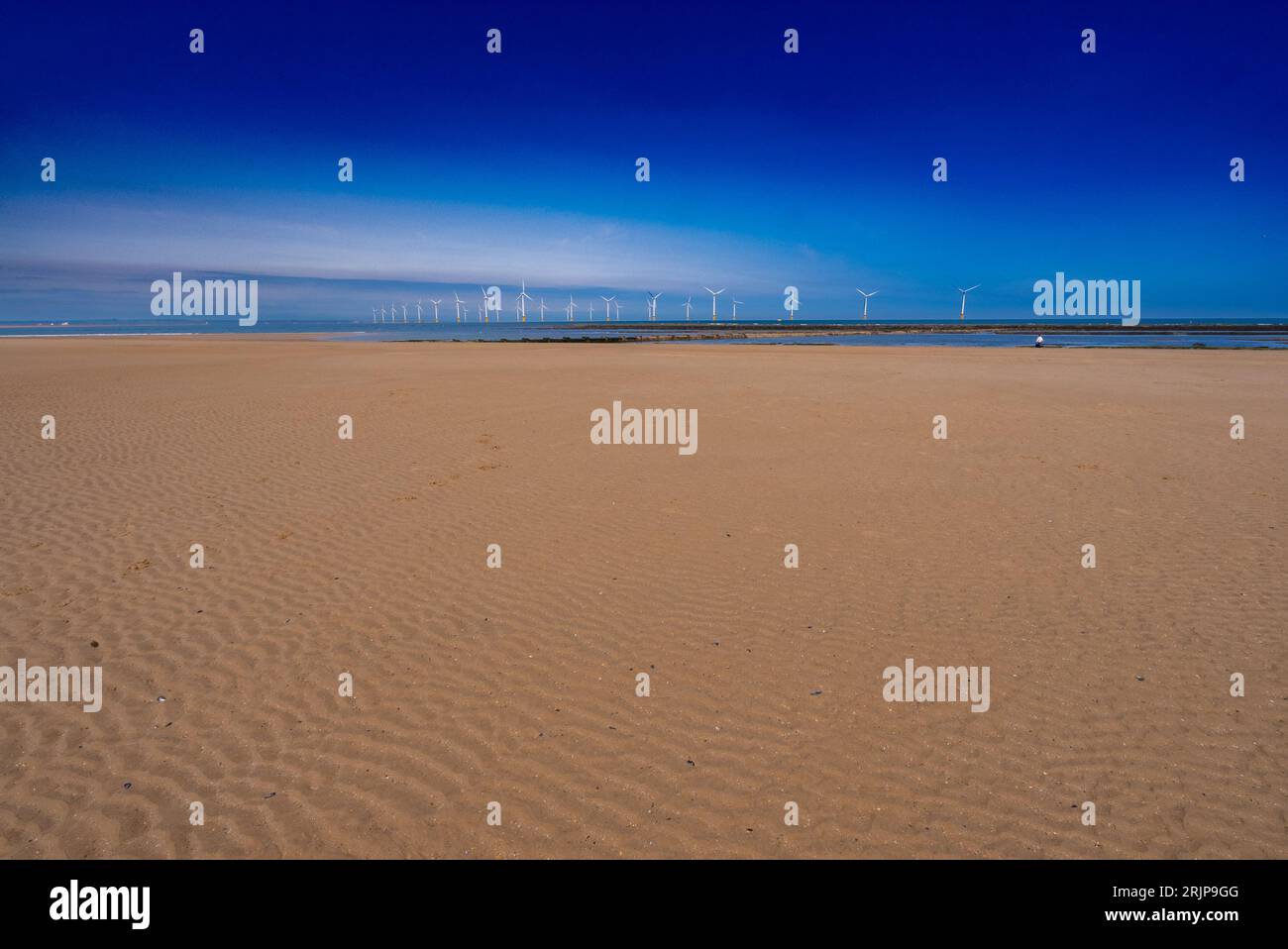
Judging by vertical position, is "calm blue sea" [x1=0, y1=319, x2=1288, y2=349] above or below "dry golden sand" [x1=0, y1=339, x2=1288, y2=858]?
above

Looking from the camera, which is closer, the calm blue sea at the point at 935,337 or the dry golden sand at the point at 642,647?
the dry golden sand at the point at 642,647

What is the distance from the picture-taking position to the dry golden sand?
14.7ft

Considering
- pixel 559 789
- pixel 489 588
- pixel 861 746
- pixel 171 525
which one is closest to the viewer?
pixel 559 789

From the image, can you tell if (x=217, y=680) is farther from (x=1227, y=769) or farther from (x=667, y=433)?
(x=667, y=433)

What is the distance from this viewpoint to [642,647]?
Answer: 22.4 feet

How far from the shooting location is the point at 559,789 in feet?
15.6

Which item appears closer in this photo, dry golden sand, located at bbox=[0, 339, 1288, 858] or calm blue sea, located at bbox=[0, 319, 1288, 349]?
dry golden sand, located at bbox=[0, 339, 1288, 858]

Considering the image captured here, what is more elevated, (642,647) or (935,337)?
(935,337)

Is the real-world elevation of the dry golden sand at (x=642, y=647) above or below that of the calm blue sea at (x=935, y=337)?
below

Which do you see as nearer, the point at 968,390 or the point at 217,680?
the point at 217,680

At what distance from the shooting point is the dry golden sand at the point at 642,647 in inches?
177

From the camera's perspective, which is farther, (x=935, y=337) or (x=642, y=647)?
(x=935, y=337)
